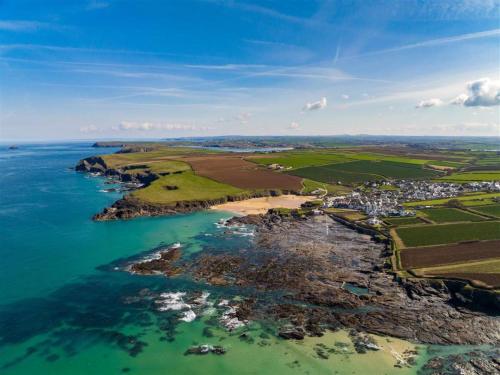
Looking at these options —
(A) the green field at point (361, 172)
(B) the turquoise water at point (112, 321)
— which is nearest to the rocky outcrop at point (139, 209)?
(B) the turquoise water at point (112, 321)

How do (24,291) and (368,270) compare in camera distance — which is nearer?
(24,291)

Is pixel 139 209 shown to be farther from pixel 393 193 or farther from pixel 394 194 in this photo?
pixel 393 193

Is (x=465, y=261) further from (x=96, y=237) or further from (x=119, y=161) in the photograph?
(x=119, y=161)

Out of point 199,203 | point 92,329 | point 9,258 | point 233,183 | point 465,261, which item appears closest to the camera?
point 92,329

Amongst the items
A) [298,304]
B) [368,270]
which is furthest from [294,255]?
[298,304]

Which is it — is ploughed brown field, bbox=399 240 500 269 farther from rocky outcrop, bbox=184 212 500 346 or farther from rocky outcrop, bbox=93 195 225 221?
rocky outcrop, bbox=93 195 225 221
